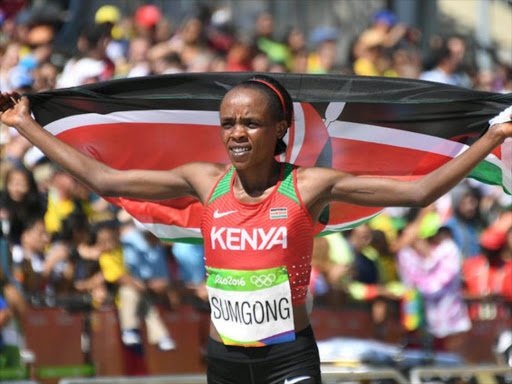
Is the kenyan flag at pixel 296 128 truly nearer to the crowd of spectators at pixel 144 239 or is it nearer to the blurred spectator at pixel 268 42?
the crowd of spectators at pixel 144 239

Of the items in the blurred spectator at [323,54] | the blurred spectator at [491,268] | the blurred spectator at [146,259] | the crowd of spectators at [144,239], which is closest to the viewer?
the crowd of spectators at [144,239]

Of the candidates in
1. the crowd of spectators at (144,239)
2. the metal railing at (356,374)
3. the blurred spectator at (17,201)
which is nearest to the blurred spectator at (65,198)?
the crowd of spectators at (144,239)

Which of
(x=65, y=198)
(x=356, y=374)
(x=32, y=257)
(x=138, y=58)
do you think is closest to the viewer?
(x=356, y=374)

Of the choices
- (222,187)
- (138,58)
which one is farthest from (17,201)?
(222,187)

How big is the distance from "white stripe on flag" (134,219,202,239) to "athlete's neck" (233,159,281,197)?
1.27 meters

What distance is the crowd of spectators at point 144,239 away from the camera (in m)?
9.59

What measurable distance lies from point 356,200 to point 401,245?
18.8ft

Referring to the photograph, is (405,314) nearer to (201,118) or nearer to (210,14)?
(201,118)

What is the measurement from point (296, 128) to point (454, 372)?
412 centimetres

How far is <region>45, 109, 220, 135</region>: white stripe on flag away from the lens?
6188 millimetres

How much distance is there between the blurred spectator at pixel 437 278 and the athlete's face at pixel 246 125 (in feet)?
19.3

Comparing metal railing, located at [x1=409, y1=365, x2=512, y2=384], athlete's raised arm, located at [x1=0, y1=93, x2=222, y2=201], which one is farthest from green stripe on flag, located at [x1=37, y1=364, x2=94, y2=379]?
athlete's raised arm, located at [x1=0, y1=93, x2=222, y2=201]

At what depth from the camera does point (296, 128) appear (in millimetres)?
6188

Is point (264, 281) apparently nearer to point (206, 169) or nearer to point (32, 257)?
point (206, 169)
